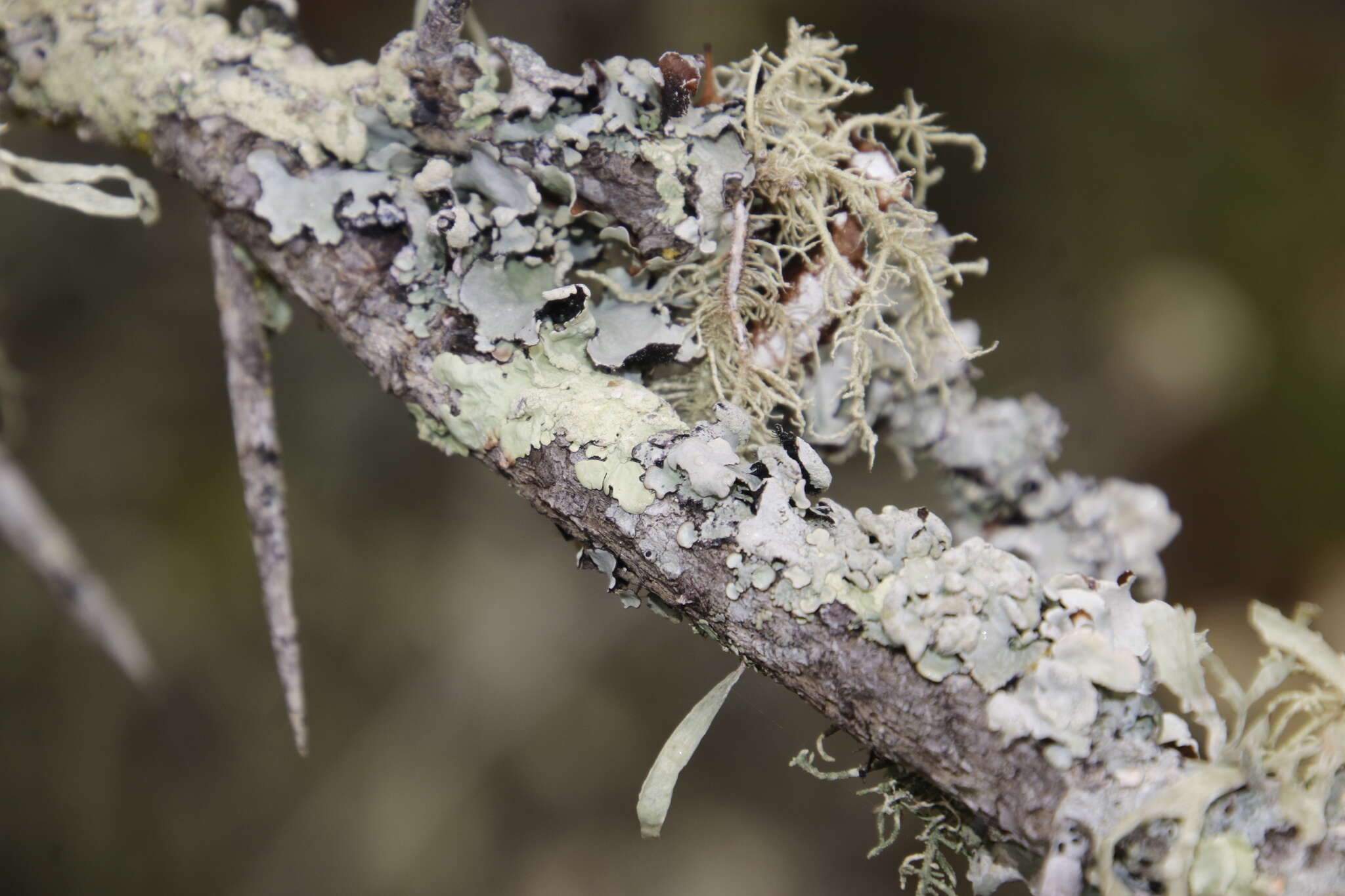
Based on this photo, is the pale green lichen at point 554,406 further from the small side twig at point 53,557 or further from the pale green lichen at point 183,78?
the small side twig at point 53,557

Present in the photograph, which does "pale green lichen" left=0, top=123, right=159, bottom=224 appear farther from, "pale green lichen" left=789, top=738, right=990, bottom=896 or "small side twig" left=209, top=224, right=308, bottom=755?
"pale green lichen" left=789, top=738, right=990, bottom=896

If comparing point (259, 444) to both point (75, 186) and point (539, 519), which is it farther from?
point (539, 519)

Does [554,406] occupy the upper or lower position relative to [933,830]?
upper

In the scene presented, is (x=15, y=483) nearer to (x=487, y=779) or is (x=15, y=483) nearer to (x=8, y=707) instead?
(x=8, y=707)

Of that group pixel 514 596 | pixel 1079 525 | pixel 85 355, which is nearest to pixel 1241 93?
pixel 1079 525

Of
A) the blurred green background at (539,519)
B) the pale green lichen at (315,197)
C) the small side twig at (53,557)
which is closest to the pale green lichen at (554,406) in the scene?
the pale green lichen at (315,197)

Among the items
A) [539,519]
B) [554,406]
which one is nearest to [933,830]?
[554,406]
